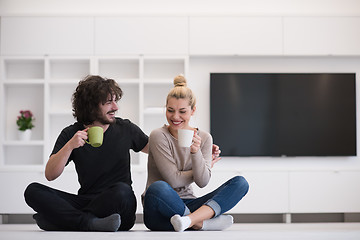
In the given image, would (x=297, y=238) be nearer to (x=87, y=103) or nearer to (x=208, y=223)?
(x=208, y=223)

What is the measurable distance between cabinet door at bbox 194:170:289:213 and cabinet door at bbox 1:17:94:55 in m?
1.83

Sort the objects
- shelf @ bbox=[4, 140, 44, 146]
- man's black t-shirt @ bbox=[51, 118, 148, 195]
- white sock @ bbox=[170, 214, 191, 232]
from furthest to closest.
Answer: shelf @ bbox=[4, 140, 44, 146] → man's black t-shirt @ bbox=[51, 118, 148, 195] → white sock @ bbox=[170, 214, 191, 232]

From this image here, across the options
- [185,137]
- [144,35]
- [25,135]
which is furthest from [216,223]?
[25,135]

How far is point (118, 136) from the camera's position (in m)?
2.62

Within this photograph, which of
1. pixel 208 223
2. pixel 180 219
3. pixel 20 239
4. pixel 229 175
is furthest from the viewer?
pixel 229 175

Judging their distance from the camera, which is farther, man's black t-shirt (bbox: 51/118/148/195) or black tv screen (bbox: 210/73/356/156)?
black tv screen (bbox: 210/73/356/156)

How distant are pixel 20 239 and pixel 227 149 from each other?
3326 mm

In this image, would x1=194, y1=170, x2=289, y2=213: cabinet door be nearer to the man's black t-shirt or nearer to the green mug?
the man's black t-shirt

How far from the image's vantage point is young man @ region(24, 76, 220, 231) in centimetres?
238

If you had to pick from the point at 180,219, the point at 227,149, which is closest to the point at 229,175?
the point at 227,149

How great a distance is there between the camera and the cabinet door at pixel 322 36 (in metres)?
5.07

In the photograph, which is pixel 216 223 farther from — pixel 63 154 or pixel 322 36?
pixel 322 36

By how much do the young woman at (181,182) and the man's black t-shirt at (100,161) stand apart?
0.49 feet

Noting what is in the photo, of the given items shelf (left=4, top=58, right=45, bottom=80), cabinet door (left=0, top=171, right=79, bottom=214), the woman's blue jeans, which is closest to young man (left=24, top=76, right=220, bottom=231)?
the woman's blue jeans
